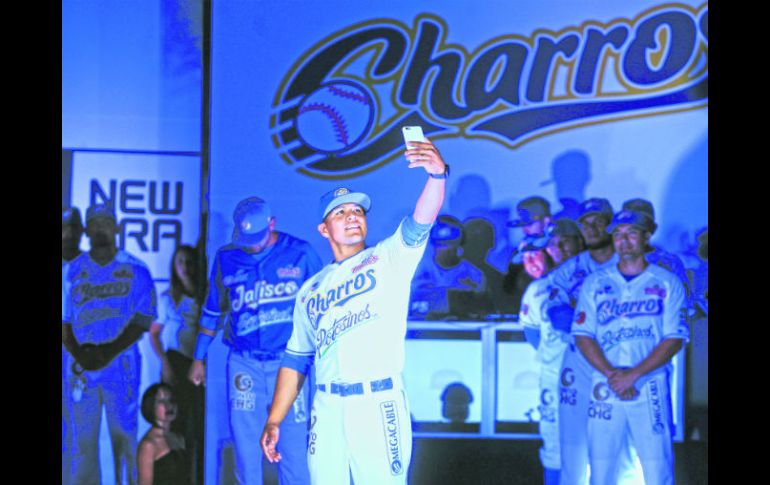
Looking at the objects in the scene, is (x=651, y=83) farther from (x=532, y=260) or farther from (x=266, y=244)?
(x=266, y=244)

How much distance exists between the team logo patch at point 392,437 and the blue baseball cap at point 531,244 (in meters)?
1.49

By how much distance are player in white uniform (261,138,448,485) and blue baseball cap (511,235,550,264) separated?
117 cm

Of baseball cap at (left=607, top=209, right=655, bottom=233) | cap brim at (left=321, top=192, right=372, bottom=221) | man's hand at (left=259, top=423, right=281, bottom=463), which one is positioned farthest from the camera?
baseball cap at (left=607, top=209, right=655, bottom=233)

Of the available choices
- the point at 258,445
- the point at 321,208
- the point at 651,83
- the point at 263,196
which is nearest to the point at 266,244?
the point at 263,196

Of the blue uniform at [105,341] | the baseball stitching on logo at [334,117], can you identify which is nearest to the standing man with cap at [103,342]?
the blue uniform at [105,341]

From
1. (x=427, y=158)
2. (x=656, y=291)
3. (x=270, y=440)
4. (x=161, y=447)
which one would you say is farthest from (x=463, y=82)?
(x=161, y=447)

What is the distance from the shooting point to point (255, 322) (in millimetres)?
4840

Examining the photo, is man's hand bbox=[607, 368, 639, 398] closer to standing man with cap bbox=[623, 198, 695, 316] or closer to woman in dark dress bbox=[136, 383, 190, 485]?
standing man with cap bbox=[623, 198, 695, 316]

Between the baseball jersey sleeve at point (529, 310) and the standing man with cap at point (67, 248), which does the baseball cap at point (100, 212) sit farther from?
the baseball jersey sleeve at point (529, 310)

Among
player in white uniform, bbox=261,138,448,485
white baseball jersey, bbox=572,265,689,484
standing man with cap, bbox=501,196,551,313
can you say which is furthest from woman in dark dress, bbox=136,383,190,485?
white baseball jersey, bbox=572,265,689,484

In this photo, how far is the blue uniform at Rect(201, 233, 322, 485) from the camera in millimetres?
4820

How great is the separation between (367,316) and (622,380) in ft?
5.26

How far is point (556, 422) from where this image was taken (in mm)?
4898

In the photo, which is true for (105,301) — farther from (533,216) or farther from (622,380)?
(622,380)
